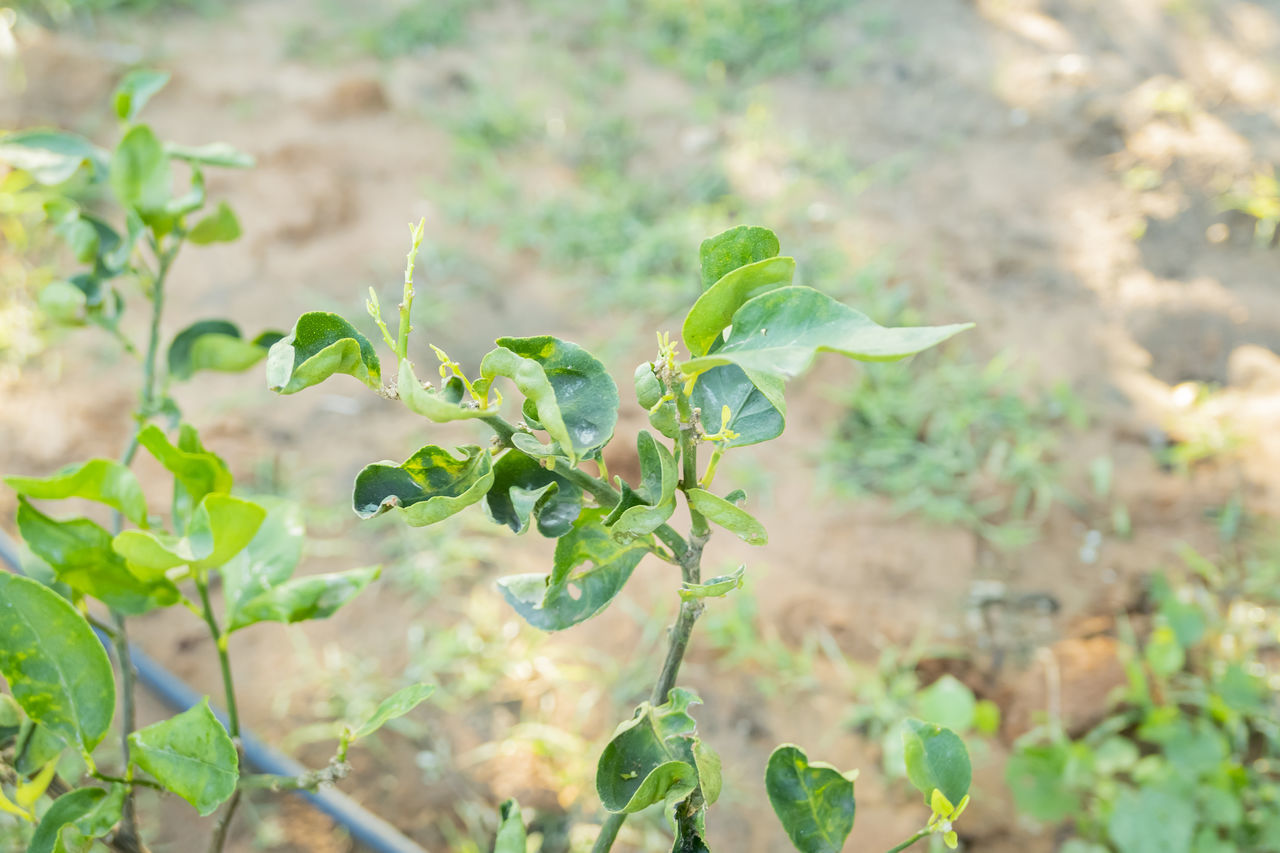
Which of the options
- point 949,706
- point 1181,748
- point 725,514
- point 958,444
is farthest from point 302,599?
point 958,444

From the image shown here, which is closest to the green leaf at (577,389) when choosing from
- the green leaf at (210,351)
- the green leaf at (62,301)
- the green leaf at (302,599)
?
the green leaf at (302,599)

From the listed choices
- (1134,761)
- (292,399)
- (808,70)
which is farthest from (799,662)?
(808,70)

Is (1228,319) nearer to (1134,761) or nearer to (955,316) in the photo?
(955,316)

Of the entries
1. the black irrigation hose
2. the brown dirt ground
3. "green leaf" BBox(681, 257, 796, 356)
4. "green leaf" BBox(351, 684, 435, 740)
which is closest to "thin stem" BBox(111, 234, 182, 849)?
"green leaf" BBox(351, 684, 435, 740)

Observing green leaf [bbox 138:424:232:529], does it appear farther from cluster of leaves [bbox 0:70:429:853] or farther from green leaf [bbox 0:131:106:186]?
green leaf [bbox 0:131:106:186]

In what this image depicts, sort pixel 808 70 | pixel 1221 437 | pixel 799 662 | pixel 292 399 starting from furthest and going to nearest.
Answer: pixel 808 70
pixel 292 399
pixel 1221 437
pixel 799 662

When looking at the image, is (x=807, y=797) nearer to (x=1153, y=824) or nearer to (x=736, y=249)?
(x=736, y=249)

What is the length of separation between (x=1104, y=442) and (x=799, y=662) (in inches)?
36.4

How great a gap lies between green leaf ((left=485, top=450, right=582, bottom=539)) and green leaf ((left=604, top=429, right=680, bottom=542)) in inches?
1.5

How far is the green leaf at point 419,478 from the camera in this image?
420 mm

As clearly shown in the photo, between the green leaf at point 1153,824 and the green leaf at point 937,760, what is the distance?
0.86 m

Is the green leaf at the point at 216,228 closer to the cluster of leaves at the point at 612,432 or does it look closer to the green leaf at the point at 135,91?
the green leaf at the point at 135,91

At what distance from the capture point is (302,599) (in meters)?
0.61

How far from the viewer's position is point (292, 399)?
82.1 inches
